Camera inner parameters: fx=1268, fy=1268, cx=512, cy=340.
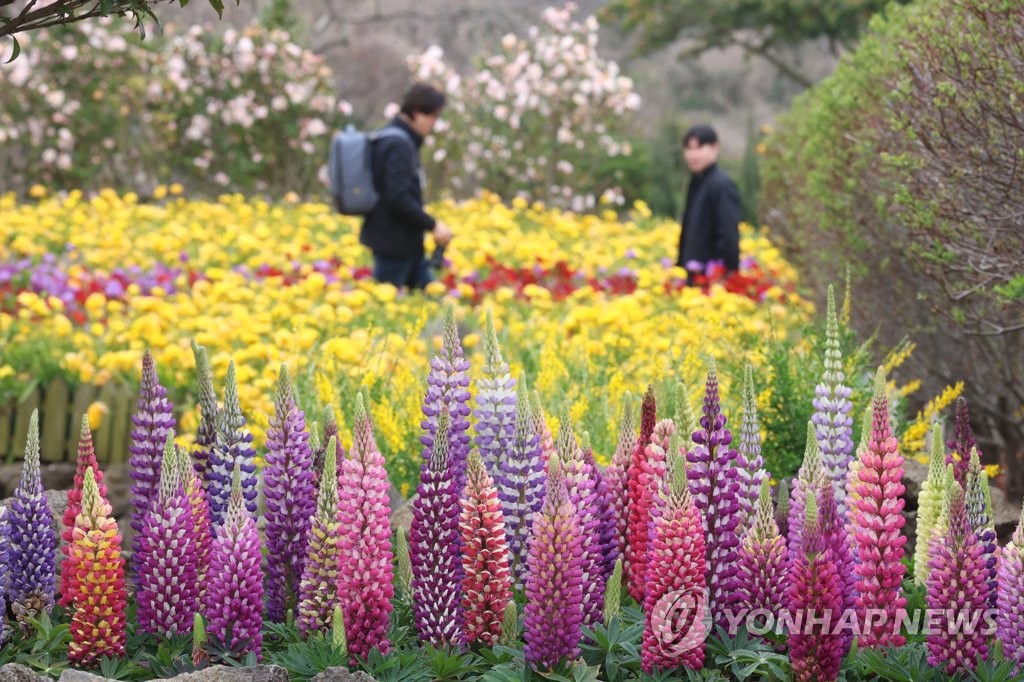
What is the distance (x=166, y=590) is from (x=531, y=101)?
1328 centimetres

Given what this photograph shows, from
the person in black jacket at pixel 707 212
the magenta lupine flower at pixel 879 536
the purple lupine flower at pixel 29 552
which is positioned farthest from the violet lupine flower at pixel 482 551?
the person in black jacket at pixel 707 212

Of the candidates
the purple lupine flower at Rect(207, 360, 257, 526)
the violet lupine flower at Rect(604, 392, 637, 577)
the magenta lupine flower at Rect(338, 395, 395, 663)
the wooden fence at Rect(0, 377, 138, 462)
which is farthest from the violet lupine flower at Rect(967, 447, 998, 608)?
the wooden fence at Rect(0, 377, 138, 462)

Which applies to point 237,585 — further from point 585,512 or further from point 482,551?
point 585,512

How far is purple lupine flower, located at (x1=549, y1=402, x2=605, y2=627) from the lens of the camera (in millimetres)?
2625

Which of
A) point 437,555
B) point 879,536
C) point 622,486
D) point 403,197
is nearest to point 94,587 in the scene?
point 437,555

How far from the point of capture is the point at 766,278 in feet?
30.9

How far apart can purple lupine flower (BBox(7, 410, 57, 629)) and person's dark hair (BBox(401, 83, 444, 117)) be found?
494cm

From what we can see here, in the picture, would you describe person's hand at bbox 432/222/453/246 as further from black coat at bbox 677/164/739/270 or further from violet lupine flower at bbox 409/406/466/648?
violet lupine flower at bbox 409/406/466/648

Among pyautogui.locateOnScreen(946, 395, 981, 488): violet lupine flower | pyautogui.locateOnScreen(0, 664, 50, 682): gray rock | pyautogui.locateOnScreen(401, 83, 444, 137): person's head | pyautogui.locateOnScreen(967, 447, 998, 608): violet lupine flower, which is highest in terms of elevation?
pyautogui.locateOnScreen(401, 83, 444, 137): person's head

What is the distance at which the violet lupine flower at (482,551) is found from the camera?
2.49 m

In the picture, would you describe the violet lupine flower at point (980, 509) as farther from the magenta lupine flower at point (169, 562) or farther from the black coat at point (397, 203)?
the black coat at point (397, 203)

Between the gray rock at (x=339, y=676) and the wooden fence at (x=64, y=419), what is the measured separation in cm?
420

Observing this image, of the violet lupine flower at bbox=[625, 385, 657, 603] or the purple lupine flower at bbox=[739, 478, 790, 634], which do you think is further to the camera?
the violet lupine flower at bbox=[625, 385, 657, 603]

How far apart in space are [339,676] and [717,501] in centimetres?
83
